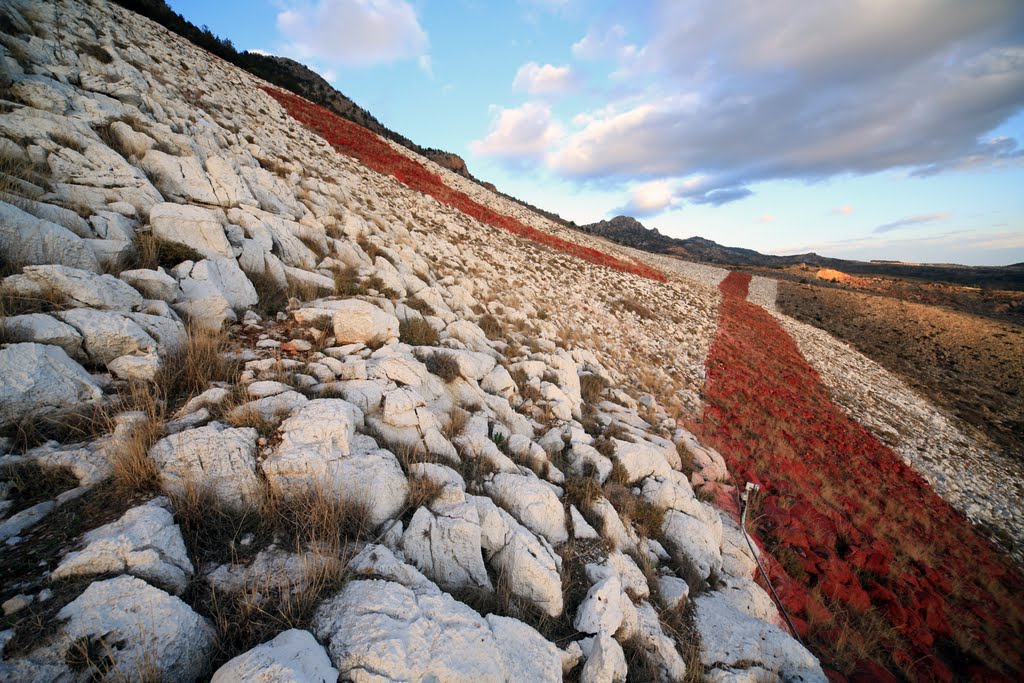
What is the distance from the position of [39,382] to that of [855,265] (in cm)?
16409

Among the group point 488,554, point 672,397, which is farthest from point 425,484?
point 672,397

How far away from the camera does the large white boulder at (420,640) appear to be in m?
2.03

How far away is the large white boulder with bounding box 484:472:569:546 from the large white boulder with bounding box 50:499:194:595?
7.98 feet

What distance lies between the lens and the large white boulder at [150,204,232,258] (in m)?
4.92

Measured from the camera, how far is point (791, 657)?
3.67 meters

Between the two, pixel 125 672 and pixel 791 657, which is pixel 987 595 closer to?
pixel 791 657

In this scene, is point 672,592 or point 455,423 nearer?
point 672,592

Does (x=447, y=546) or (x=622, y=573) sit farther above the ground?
(x=447, y=546)

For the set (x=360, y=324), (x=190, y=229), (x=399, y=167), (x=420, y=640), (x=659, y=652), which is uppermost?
(x=399, y=167)

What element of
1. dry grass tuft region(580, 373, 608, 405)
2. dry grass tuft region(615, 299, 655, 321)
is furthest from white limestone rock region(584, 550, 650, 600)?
dry grass tuft region(615, 299, 655, 321)

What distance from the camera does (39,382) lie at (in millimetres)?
2768

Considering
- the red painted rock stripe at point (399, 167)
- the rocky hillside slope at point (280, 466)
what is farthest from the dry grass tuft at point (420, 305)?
the red painted rock stripe at point (399, 167)

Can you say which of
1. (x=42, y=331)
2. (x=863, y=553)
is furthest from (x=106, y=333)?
(x=863, y=553)

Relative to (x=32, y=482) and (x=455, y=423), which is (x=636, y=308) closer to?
(x=455, y=423)
